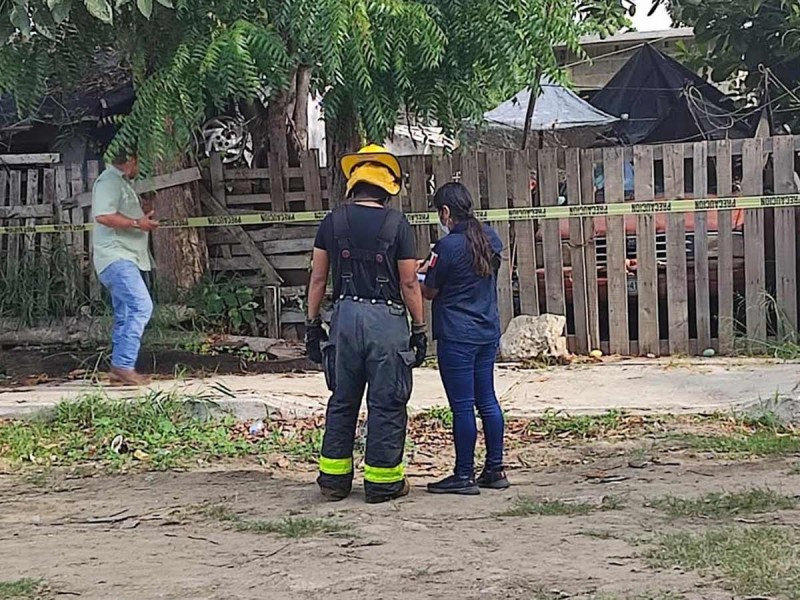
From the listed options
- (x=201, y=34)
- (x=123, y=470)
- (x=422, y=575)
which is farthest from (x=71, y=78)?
(x=422, y=575)

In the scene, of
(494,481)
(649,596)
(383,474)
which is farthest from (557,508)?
(649,596)

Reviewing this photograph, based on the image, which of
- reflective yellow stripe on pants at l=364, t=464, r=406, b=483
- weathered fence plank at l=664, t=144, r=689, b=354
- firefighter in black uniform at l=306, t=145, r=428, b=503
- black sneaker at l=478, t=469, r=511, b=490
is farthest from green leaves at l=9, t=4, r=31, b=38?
weathered fence plank at l=664, t=144, r=689, b=354

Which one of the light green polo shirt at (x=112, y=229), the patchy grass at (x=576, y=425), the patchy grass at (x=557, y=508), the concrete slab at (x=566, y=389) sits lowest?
the patchy grass at (x=557, y=508)

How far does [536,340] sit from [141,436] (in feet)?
12.2

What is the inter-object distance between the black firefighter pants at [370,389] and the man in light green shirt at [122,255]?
9.29 ft

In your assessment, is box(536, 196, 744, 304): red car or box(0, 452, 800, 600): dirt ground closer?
box(0, 452, 800, 600): dirt ground

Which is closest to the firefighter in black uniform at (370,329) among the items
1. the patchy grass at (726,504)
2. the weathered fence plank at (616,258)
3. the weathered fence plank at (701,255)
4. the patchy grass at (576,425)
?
the patchy grass at (726,504)

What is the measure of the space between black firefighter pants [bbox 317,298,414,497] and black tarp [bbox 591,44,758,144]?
893 cm

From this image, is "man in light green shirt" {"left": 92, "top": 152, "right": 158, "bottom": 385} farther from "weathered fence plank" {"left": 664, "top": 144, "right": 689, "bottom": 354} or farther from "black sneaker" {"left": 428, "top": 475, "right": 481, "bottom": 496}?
"weathered fence plank" {"left": 664, "top": 144, "right": 689, "bottom": 354}

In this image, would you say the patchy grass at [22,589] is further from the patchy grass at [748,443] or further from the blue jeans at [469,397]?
the patchy grass at [748,443]

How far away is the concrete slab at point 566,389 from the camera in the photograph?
23.8 ft

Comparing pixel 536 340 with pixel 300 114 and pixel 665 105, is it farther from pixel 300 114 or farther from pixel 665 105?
pixel 665 105

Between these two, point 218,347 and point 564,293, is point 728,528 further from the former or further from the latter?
point 218,347

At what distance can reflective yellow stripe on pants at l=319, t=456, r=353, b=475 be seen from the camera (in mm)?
5348
